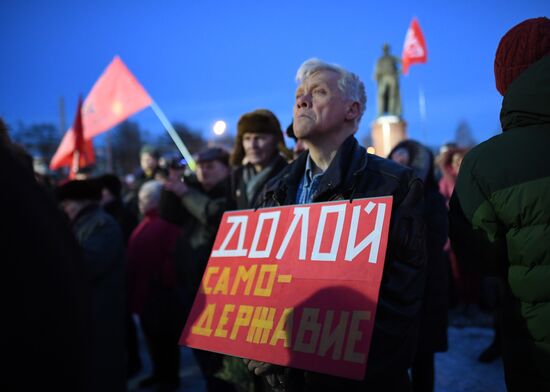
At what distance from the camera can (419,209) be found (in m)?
1.73

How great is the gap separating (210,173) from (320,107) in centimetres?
180

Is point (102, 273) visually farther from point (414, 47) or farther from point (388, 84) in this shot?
point (388, 84)

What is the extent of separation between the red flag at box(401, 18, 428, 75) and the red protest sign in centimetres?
1031

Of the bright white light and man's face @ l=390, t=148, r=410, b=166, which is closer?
man's face @ l=390, t=148, r=410, b=166

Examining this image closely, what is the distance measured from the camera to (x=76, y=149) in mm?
6391

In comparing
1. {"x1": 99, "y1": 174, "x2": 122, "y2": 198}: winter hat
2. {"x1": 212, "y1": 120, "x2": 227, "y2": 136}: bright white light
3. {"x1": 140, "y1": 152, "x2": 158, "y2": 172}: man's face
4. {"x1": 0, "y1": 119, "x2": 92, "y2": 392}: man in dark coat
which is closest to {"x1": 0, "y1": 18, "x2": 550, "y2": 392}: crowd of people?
{"x1": 0, "y1": 119, "x2": 92, "y2": 392}: man in dark coat

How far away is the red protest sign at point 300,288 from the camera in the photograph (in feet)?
4.39

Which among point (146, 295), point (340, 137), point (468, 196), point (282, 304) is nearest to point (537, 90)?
point (468, 196)

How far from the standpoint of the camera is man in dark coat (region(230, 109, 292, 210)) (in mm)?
3020

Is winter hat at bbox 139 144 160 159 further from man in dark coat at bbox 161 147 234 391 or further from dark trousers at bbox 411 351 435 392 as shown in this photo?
dark trousers at bbox 411 351 435 392

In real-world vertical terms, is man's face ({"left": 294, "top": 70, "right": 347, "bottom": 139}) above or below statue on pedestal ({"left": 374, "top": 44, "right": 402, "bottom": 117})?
below

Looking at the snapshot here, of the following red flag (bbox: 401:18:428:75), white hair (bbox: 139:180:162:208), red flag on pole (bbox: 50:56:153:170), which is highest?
red flag (bbox: 401:18:428:75)

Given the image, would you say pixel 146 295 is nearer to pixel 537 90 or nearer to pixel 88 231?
pixel 88 231

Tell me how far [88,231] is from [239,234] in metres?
1.95
